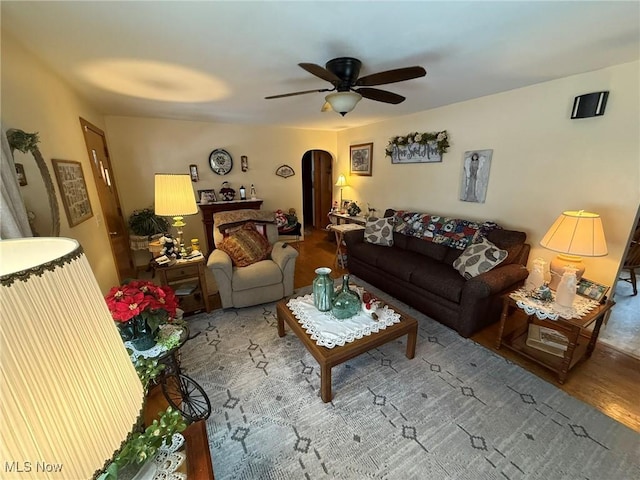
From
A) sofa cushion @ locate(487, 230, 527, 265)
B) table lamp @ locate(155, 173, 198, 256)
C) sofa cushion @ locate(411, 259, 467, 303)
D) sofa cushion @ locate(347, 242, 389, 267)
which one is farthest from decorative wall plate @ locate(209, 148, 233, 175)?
sofa cushion @ locate(487, 230, 527, 265)

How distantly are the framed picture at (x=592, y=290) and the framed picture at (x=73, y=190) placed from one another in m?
3.97

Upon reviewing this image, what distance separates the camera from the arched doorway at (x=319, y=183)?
6258 mm

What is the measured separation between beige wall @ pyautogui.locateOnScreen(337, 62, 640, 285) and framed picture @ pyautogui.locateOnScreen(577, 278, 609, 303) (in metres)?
0.39

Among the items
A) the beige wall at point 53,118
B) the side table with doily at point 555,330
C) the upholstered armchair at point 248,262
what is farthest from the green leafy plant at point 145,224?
the side table with doily at point 555,330

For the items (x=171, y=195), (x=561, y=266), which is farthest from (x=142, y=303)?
(x=561, y=266)

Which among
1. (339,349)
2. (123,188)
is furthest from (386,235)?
(123,188)

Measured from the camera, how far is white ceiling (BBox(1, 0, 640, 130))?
1.35 metres

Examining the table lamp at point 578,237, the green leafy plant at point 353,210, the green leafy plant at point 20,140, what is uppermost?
the green leafy plant at point 20,140

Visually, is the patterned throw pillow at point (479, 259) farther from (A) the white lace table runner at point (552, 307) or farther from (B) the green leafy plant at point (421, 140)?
(B) the green leafy plant at point (421, 140)

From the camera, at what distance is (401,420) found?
5.48 feet

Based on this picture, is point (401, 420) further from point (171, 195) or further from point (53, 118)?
point (53, 118)

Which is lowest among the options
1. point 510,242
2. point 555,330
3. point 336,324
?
point 555,330
